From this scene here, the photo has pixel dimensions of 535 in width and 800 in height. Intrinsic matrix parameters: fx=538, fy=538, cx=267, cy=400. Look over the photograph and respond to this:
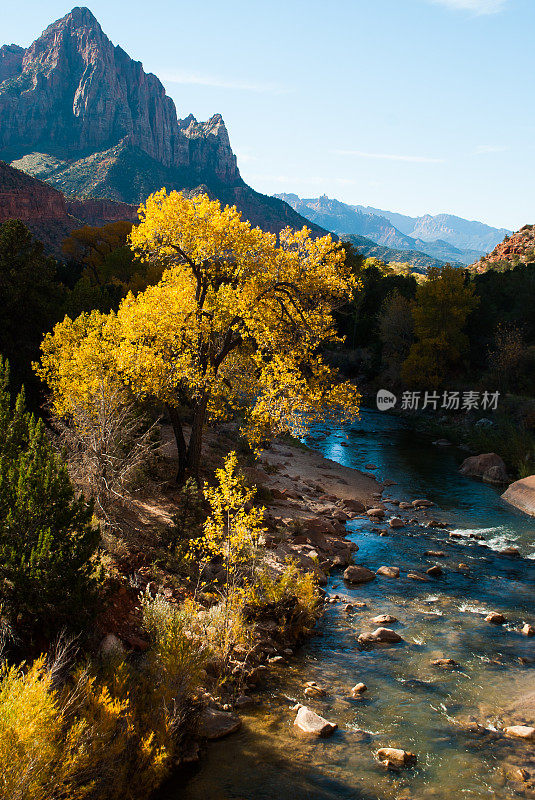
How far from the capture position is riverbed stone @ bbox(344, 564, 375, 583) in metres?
15.3

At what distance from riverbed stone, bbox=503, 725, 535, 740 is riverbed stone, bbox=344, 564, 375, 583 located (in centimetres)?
640

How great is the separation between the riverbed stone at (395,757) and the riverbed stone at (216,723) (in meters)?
2.31

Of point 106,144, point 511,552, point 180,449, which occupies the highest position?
point 106,144

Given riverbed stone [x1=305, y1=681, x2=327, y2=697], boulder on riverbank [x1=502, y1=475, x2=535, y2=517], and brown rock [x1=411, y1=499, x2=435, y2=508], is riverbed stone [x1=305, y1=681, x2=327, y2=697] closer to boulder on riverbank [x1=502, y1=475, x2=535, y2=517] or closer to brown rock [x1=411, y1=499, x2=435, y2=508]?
brown rock [x1=411, y1=499, x2=435, y2=508]

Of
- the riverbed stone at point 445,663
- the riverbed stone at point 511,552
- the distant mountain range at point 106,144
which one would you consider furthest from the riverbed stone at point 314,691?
the distant mountain range at point 106,144

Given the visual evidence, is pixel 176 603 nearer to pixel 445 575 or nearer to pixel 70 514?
pixel 70 514

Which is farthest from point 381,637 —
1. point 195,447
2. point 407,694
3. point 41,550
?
point 195,447

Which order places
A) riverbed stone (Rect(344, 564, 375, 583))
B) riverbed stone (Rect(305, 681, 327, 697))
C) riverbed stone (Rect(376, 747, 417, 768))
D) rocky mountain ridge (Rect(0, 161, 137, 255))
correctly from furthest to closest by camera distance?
rocky mountain ridge (Rect(0, 161, 137, 255)) → riverbed stone (Rect(344, 564, 375, 583)) → riverbed stone (Rect(305, 681, 327, 697)) → riverbed stone (Rect(376, 747, 417, 768))

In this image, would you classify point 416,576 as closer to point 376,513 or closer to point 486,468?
point 376,513

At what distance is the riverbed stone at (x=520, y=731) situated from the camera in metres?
8.84

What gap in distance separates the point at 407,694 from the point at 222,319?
11050mm

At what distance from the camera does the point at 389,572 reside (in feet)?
51.7

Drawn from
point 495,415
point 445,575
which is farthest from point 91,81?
point 445,575

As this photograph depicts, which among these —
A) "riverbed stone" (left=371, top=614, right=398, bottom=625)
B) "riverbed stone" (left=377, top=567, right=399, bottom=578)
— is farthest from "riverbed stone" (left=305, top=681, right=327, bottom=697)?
"riverbed stone" (left=377, top=567, right=399, bottom=578)
